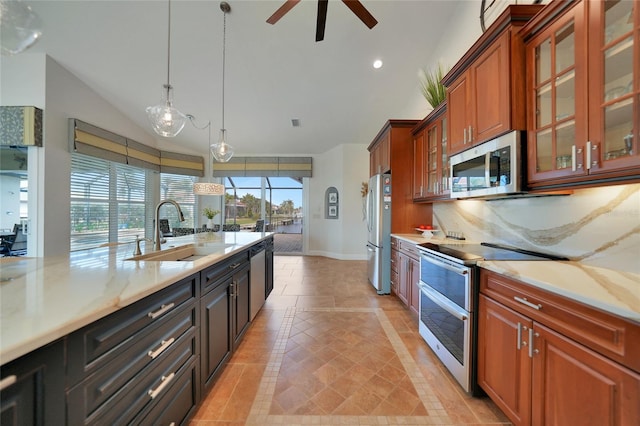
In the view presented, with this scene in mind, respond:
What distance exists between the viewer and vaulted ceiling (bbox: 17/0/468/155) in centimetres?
284

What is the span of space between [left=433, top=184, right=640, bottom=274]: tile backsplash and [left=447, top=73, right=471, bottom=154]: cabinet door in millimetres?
673

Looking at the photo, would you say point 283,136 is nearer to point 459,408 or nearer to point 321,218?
point 321,218

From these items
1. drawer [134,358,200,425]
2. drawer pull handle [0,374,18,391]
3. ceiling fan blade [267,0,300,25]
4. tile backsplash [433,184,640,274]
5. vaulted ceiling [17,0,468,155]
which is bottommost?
drawer [134,358,200,425]

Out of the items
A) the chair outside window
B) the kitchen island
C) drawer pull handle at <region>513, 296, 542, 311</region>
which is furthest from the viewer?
the chair outside window

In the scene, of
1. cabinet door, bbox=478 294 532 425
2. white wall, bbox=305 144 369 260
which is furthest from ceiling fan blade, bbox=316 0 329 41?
white wall, bbox=305 144 369 260

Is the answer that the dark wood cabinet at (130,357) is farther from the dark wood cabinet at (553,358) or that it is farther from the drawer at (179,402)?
the dark wood cabinet at (553,358)

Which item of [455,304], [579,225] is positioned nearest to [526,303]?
[455,304]

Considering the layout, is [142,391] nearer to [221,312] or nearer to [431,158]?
[221,312]

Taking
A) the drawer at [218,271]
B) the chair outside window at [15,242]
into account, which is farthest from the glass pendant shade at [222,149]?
the chair outside window at [15,242]

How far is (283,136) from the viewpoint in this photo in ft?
18.1

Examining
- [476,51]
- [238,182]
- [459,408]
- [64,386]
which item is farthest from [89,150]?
[459,408]

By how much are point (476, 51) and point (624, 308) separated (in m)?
1.91

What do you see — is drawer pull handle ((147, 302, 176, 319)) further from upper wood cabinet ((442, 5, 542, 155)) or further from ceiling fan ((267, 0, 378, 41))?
ceiling fan ((267, 0, 378, 41))

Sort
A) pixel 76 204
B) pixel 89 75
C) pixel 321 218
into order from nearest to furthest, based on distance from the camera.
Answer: pixel 89 75 < pixel 76 204 < pixel 321 218
